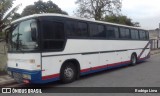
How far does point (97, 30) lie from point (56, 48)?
3.40 meters

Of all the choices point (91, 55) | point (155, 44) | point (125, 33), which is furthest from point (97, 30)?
point (155, 44)

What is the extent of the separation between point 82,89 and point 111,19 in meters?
33.7

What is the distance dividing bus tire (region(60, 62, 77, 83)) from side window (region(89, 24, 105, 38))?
7.06ft

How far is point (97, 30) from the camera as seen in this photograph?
11.3 meters

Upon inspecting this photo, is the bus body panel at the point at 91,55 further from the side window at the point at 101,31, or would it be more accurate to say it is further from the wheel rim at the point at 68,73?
the wheel rim at the point at 68,73

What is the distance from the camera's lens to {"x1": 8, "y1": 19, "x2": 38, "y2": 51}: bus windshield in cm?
800

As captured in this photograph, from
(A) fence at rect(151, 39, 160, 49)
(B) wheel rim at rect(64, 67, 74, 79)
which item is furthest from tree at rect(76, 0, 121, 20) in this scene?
(B) wheel rim at rect(64, 67, 74, 79)

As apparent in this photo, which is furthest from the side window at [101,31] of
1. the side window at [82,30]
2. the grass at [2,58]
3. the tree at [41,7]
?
the tree at [41,7]

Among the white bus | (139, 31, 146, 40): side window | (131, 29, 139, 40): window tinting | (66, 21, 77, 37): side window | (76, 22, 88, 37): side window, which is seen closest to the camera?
the white bus

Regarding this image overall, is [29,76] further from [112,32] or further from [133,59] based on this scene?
[133,59]

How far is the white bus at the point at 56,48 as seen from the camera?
7.98 metres

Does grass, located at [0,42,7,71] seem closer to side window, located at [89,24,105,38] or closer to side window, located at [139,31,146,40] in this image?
side window, located at [89,24,105,38]

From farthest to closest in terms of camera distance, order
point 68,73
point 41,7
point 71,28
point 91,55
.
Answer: point 41,7 < point 91,55 < point 71,28 < point 68,73

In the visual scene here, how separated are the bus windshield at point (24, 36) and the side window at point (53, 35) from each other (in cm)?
39
